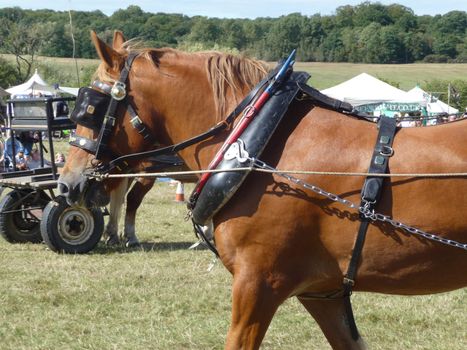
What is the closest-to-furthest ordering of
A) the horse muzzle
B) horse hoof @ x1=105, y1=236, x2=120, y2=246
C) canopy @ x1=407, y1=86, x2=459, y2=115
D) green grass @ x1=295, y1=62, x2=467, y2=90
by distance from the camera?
the horse muzzle, horse hoof @ x1=105, y1=236, x2=120, y2=246, canopy @ x1=407, y1=86, x2=459, y2=115, green grass @ x1=295, y1=62, x2=467, y2=90

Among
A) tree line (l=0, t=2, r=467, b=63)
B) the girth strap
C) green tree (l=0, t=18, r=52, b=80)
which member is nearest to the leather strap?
the girth strap

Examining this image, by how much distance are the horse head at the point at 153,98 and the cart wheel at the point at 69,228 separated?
508 cm

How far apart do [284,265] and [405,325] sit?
2779 mm

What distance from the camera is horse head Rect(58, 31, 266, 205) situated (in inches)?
136

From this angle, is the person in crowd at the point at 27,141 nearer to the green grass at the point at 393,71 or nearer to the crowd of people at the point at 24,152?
the crowd of people at the point at 24,152

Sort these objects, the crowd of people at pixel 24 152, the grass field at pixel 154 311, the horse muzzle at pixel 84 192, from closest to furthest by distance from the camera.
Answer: the horse muzzle at pixel 84 192
the grass field at pixel 154 311
the crowd of people at pixel 24 152

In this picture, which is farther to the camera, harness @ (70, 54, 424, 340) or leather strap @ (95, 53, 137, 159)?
leather strap @ (95, 53, 137, 159)

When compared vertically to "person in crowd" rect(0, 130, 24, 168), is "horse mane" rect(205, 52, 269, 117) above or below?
above

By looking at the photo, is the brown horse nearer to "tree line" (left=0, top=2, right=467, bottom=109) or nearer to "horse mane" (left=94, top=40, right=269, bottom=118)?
"horse mane" (left=94, top=40, right=269, bottom=118)

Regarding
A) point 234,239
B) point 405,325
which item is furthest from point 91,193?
point 405,325

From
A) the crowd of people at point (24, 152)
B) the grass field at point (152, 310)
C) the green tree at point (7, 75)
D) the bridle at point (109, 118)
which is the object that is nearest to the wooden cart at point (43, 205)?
the grass field at point (152, 310)

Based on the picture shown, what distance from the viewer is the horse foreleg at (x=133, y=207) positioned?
30.5ft

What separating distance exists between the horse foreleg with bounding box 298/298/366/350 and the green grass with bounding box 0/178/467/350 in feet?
4.49

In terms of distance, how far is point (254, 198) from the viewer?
317 centimetres
